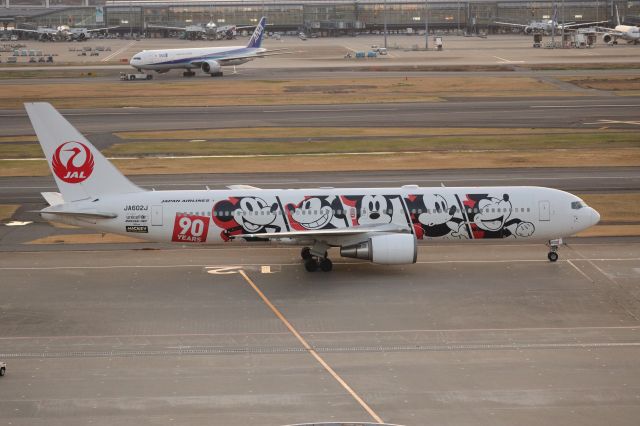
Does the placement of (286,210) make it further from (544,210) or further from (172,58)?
(172,58)

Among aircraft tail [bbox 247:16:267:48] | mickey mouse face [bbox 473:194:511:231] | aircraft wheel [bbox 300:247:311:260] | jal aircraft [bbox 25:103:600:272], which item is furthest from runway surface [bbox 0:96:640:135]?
aircraft tail [bbox 247:16:267:48]

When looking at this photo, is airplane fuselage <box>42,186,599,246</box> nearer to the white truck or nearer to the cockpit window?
the cockpit window

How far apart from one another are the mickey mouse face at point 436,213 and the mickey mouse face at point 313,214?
5333 millimetres

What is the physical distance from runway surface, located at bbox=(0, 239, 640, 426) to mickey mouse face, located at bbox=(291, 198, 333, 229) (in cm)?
292

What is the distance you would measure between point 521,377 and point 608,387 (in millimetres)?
3461

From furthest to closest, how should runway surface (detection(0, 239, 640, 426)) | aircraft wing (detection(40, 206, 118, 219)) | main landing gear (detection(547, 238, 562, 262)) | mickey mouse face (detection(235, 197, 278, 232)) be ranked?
main landing gear (detection(547, 238, 562, 262)) → mickey mouse face (detection(235, 197, 278, 232)) → aircraft wing (detection(40, 206, 118, 219)) → runway surface (detection(0, 239, 640, 426))

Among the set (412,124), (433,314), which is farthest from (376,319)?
(412,124)

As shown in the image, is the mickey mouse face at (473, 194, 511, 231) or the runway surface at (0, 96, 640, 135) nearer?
the mickey mouse face at (473, 194, 511, 231)

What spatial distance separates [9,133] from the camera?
113312mm

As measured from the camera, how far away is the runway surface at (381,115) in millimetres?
115062

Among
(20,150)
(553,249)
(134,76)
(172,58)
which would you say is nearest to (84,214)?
(553,249)

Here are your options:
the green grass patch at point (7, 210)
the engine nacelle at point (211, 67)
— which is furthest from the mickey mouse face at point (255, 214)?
the engine nacelle at point (211, 67)

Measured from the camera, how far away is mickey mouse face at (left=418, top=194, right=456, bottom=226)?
57125 millimetres

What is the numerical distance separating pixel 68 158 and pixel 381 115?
70102mm
